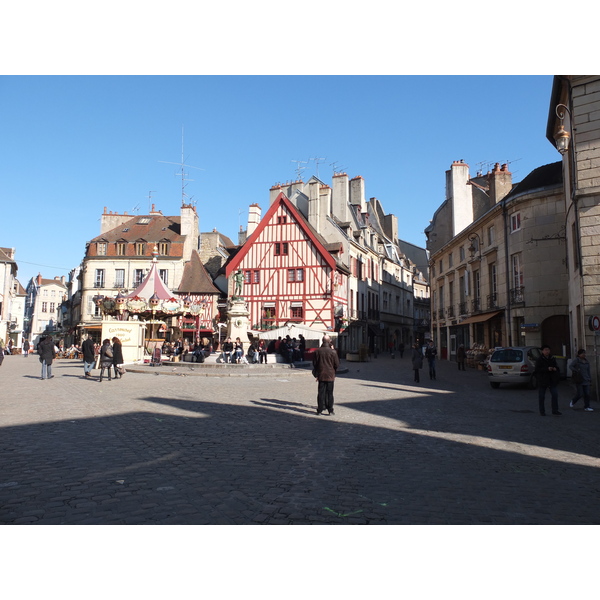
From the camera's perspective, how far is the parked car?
47.0ft

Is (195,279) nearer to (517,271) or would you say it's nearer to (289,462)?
(517,271)

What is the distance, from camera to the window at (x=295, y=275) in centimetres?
3309

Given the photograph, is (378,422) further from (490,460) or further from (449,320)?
(449,320)

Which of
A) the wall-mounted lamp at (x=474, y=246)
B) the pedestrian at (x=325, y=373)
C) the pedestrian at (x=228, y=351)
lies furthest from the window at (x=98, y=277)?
the pedestrian at (x=325, y=373)

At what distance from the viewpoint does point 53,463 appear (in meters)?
5.15

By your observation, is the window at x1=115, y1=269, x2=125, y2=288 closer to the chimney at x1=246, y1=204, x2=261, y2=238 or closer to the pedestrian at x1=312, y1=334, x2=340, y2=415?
the chimney at x1=246, y1=204, x2=261, y2=238

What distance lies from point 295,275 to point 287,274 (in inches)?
23.7

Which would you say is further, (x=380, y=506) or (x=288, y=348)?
(x=288, y=348)

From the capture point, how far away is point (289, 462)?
5402 mm

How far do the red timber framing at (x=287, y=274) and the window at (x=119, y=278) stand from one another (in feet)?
32.3

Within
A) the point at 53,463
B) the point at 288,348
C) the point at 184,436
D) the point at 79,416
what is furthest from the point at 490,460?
the point at 288,348

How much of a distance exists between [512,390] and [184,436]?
1111 centimetres

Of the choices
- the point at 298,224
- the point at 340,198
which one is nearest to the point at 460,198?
the point at 340,198

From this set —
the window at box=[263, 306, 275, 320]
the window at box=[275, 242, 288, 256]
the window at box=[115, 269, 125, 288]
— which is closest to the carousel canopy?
the window at box=[263, 306, 275, 320]
